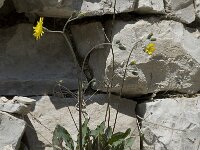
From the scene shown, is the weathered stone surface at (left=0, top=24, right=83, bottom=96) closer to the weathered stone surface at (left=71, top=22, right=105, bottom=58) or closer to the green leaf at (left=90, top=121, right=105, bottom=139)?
the weathered stone surface at (left=71, top=22, right=105, bottom=58)

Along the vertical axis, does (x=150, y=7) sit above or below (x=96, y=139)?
above

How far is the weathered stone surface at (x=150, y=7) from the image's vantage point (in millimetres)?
3131

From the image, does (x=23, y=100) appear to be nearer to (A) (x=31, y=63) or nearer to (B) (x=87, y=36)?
(A) (x=31, y=63)

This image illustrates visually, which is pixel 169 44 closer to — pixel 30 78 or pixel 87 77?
pixel 87 77

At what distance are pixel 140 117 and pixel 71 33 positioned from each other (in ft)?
2.33

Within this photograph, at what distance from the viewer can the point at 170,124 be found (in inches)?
121

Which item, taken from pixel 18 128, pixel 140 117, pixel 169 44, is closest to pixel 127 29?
pixel 169 44

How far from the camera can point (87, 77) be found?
3.17 meters

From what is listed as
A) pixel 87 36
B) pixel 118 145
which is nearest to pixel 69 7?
pixel 87 36

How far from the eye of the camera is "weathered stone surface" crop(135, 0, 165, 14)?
3.13 meters

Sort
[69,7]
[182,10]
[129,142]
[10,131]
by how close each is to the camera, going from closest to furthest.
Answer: [10,131]
[129,142]
[69,7]
[182,10]

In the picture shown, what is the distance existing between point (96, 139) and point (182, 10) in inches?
Result: 43.0

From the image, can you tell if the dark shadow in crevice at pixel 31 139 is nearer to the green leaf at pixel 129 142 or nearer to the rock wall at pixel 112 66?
the rock wall at pixel 112 66

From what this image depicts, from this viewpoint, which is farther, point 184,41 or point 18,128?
point 184,41
